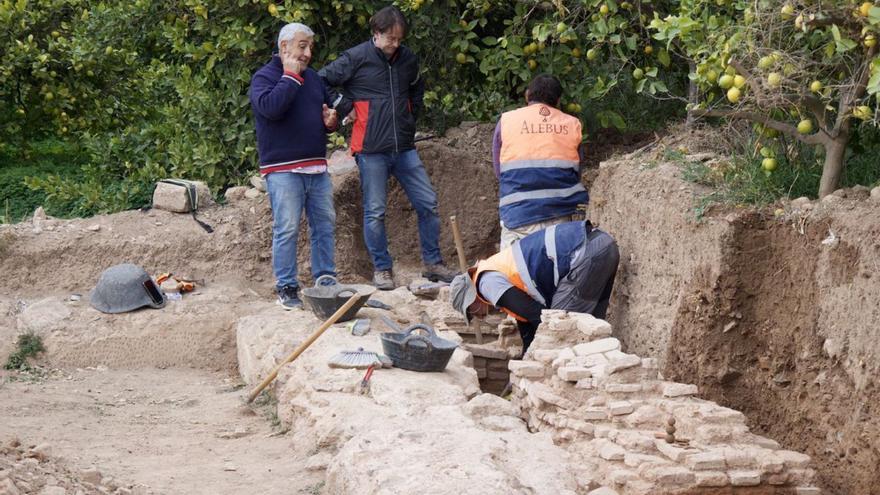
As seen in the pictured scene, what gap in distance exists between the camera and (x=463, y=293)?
25.5 feet

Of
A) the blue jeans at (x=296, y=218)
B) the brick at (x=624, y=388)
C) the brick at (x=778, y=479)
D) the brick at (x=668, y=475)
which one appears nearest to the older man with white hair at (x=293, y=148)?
the blue jeans at (x=296, y=218)

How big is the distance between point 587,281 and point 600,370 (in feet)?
4.40

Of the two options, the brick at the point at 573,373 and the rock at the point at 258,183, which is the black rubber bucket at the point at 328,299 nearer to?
the brick at the point at 573,373

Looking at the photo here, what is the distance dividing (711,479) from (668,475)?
0.62 feet

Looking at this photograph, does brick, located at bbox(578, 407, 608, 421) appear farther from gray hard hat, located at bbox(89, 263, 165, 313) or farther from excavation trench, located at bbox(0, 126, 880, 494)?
gray hard hat, located at bbox(89, 263, 165, 313)

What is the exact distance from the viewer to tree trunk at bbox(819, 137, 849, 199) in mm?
6539

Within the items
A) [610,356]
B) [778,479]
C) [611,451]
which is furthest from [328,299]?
[778,479]

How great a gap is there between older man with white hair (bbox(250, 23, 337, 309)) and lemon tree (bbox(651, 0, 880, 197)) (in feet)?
8.56

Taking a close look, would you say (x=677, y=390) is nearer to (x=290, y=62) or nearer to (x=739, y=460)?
(x=739, y=460)

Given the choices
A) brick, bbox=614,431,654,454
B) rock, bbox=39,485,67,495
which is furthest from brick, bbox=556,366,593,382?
rock, bbox=39,485,67,495

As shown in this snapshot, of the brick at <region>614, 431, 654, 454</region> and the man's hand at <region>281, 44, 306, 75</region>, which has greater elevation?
the man's hand at <region>281, 44, 306, 75</region>

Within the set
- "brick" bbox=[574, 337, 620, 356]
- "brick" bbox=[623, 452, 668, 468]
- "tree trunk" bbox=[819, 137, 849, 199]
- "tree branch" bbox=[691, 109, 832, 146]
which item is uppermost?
"tree branch" bbox=[691, 109, 832, 146]

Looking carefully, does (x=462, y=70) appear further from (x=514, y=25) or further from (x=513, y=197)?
(x=513, y=197)

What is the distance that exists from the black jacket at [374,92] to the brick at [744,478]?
174 inches
